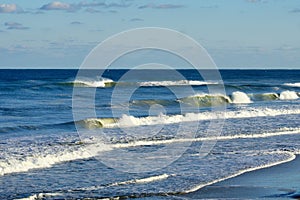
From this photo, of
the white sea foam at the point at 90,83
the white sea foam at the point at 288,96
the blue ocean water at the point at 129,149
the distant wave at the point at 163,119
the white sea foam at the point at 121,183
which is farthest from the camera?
the white sea foam at the point at 90,83

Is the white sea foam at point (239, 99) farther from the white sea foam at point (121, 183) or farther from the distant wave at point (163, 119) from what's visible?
the white sea foam at point (121, 183)

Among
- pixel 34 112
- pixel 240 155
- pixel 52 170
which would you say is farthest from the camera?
pixel 34 112

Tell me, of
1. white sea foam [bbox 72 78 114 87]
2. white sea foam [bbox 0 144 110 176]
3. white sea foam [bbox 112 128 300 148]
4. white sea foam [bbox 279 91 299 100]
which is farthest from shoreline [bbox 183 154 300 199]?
white sea foam [bbox 72 78 114 87]

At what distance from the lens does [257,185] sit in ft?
48.1

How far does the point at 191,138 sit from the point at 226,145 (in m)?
2.16

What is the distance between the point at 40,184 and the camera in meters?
14.4

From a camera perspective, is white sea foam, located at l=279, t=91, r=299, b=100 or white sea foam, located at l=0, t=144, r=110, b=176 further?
white sea foam, located at l=279, t=91, r=299, b=100

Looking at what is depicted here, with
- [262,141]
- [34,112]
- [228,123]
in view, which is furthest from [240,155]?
[34,112]

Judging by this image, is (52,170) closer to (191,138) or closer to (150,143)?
(150,143)

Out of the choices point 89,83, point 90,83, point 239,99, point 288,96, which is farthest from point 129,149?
point 90,83

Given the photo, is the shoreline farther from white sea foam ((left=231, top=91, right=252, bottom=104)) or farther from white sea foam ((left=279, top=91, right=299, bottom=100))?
white sea foam ((left=279, top=91, right=299, bottom=100))

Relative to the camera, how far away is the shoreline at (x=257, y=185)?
1351 cm

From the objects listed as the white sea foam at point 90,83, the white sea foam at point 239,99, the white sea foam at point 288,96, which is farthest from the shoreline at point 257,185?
the white sea foam at point 90,83

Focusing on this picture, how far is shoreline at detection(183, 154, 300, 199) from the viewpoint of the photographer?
1351cm
